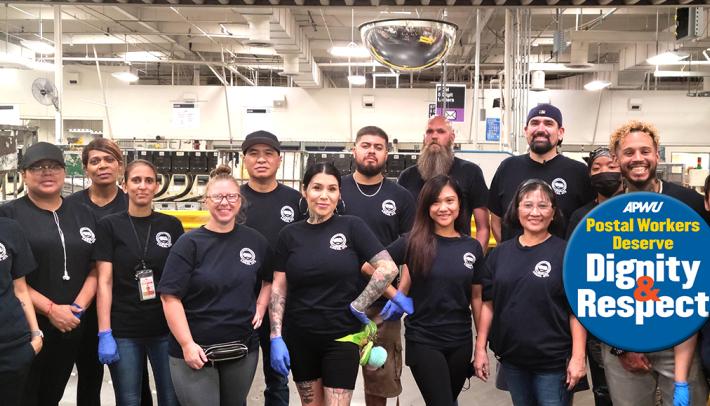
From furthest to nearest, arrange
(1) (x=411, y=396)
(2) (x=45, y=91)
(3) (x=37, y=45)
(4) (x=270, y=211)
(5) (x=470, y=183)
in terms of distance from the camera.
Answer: (3) (x=37, y=45) → (2) (x=45, y=91) → (1) (x=411, y=396) → (5) (x=470, y=183) → (4) (x=270, y=211)

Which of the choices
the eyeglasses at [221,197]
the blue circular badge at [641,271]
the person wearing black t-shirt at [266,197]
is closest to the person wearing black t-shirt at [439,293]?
the person wearing black t-shirt at [266,197]

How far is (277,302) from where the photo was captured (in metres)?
2.44

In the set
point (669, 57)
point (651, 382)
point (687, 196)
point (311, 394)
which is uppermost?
point (669, 57)

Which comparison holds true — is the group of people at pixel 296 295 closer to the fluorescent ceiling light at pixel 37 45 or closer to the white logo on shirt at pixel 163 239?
the white logo on shirt at pixel 163 239

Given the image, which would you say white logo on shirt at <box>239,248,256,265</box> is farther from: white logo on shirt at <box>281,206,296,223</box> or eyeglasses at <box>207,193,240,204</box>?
white logo on shirt at <box>281,206,296,223</box>

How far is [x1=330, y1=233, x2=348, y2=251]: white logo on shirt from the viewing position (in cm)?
239

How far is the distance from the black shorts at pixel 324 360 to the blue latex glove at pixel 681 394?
112 cm

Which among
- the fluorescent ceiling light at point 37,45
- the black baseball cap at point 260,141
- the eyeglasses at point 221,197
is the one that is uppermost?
the fluorescent ceiling light at point 37,45

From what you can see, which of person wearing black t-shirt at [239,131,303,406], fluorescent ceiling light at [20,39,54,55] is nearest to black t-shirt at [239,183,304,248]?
person wearing black t-shirt at [239,131,303,406]

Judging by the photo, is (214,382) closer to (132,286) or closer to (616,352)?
(132,286)

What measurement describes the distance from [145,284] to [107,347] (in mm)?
288

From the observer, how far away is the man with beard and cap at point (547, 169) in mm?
2881

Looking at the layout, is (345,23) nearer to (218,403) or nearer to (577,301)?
(218,403)

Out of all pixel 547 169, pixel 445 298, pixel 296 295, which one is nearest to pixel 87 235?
pixel 296 295
